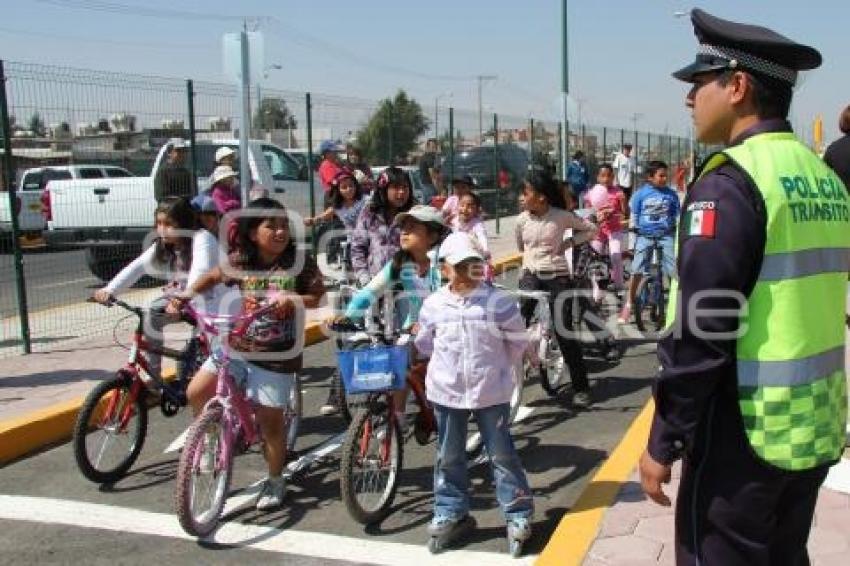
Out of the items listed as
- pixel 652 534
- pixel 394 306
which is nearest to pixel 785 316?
pixel 652 534

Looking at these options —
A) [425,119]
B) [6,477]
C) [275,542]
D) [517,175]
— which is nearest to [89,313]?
[6,477]

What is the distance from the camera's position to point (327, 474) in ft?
18.6

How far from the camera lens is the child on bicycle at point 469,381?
439 cm

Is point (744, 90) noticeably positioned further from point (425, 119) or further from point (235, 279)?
point (425, 119)

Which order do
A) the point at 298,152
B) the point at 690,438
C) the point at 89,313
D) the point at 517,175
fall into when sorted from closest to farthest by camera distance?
the point at 690,438 < the point at 89,313 < the point at 298,152 < the point at 517,175

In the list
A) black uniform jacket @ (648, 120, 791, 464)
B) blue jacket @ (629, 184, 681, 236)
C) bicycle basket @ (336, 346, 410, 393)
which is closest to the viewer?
black uniform jacket @ (648, 120, 791, 464)

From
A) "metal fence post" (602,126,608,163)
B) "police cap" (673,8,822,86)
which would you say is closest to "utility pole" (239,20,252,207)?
"police cap" (673,8,822,86)

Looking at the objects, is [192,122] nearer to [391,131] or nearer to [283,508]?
[391,131]

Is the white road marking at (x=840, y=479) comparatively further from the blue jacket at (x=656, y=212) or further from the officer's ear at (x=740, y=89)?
the blue jacket at (x=656, y=212)

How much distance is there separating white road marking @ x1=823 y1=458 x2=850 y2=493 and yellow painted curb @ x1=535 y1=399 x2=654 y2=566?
102cm

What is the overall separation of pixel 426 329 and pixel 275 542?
1.33 m

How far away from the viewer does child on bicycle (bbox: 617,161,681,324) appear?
9625mm

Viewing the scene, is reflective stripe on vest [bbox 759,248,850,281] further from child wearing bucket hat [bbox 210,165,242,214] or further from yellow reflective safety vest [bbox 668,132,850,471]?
child wearing bucket hat [bbox 210,165,242,214]

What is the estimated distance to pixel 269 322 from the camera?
495 centimetres
